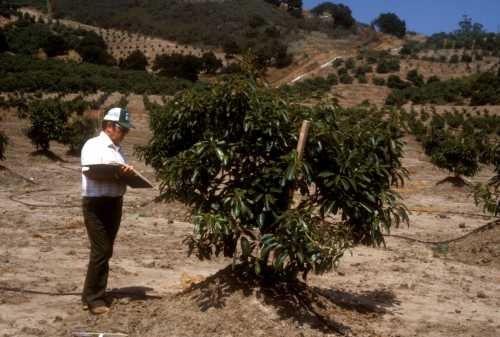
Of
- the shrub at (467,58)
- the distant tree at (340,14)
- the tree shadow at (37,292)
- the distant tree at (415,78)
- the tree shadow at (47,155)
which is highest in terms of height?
the distant tree at (340,14)

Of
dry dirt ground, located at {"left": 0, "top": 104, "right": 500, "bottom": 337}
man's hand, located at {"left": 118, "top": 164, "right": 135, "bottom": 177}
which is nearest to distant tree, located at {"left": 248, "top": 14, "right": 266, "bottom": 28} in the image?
dry dirt ground, located at {"left": 0, "top": 104, "right": 500, "bottom": 337}

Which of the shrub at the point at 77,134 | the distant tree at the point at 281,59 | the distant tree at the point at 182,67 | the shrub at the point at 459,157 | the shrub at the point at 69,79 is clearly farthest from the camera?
the distant tree at the point at 281,59

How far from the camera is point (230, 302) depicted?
4.50m

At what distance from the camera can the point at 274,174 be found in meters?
4.29

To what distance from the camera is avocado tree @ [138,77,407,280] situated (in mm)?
4199

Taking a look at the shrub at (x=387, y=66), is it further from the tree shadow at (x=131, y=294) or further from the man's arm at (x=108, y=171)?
the man's arm at (x=108, y=171)

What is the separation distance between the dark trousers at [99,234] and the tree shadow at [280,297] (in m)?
0.67

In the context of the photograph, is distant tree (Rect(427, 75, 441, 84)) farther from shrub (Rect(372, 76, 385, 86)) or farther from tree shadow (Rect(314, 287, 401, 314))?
tree shadow (Rect(314, 287, 401, 314))

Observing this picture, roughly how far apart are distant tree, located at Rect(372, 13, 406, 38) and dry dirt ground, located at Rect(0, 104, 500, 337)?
311 feet

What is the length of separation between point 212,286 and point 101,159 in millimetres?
1333

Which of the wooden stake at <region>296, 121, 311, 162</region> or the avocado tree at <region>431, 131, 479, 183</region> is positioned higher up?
the wooden stake at <region>296, 121, 311, 162</region>

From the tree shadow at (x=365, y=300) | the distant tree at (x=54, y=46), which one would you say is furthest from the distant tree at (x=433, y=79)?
the tree shadow at (x=365, y=300)

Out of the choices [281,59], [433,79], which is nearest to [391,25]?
[281,59]

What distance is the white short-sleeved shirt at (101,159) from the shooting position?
4.36m
